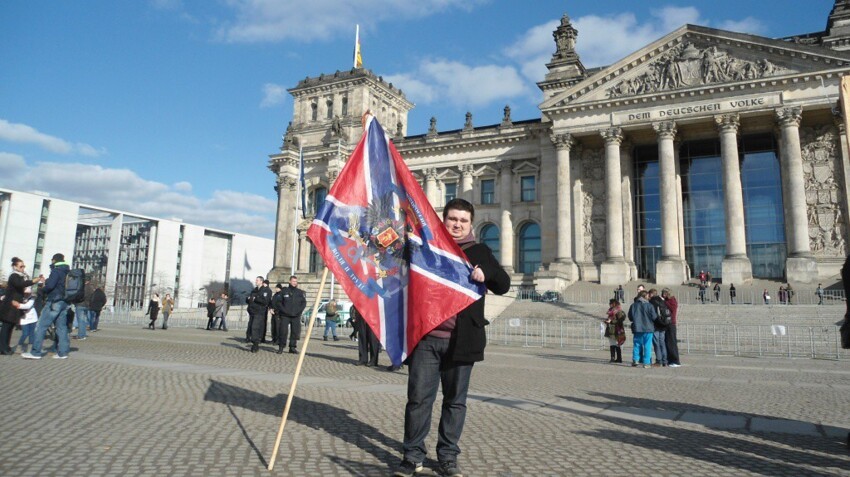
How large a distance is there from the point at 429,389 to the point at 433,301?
2.32ft

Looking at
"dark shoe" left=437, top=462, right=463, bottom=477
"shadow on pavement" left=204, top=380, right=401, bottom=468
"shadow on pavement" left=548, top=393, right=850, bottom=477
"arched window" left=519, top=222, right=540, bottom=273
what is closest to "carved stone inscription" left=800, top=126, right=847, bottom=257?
"arched window" left=519, top=222, right=540, bottom=273

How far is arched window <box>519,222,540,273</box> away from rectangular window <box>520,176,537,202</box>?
7.16 ft

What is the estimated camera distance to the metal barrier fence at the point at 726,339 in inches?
730

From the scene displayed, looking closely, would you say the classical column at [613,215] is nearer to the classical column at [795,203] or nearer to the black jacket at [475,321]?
the classical column at [795,203]

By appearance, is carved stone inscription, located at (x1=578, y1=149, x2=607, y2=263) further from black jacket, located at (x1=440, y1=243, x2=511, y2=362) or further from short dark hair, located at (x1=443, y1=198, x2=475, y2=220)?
black jacket, located at (x1=440, y1=243, x2=511, y2=362)

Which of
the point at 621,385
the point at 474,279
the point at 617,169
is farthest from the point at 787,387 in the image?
the point at 617,169

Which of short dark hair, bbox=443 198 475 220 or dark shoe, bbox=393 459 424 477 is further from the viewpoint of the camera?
short dark hair, bbox=443 198 475 220

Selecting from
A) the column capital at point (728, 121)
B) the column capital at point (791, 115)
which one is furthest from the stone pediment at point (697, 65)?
the column capital at point (791, 115)

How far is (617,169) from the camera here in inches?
1560

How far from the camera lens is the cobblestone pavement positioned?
4434 mm

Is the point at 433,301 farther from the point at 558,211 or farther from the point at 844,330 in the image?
the point at 558,211

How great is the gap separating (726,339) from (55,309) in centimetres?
2157

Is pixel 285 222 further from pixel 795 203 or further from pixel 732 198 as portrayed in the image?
pixel 795 203

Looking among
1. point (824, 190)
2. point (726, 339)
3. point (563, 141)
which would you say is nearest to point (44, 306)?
point (726, 339)
